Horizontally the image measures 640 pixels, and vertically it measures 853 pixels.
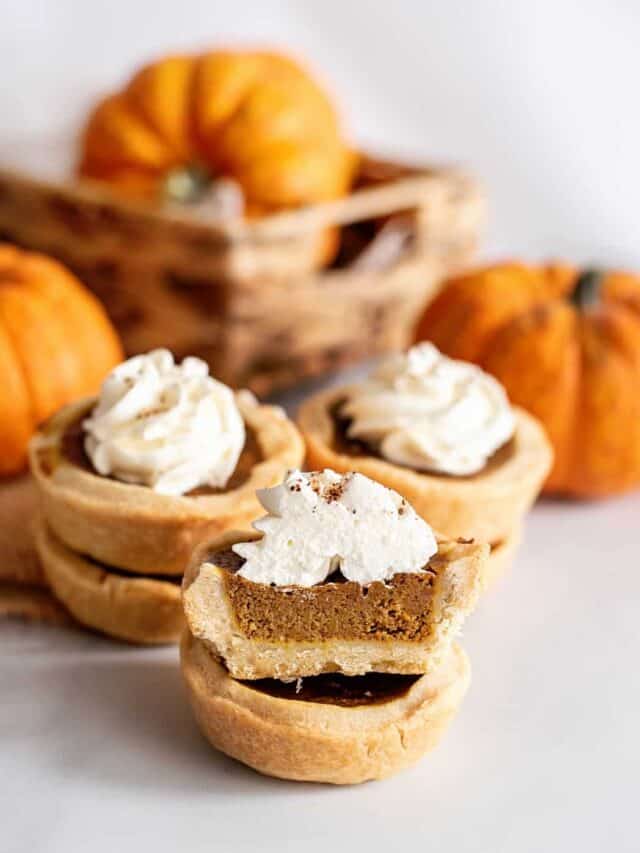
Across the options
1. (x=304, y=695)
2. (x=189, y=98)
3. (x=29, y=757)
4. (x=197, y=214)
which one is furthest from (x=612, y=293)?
(x=29, y=757)

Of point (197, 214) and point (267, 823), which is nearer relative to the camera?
point (267, 823)

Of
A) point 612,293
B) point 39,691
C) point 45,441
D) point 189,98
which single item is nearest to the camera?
point 39,691

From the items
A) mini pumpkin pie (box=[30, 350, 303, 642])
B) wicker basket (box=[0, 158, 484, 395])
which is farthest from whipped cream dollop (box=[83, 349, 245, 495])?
wicker basket (box=[0, 158, 484, 395])

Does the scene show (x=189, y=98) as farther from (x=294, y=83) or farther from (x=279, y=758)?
(x=279, y=758)

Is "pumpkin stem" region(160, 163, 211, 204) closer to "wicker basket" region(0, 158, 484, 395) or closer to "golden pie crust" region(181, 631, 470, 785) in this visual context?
"wicker basket" region(0, 158, 484, 395)

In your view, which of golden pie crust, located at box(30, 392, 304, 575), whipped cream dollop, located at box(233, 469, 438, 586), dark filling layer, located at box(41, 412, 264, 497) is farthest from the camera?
dark filling layer, located at box(41, 412, 264, 497)

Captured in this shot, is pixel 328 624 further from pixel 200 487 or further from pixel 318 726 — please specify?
pixel 200 487
